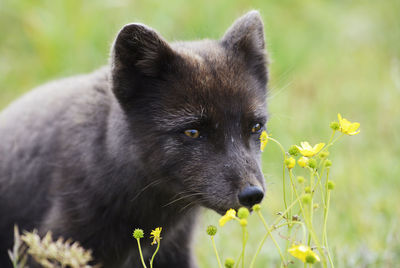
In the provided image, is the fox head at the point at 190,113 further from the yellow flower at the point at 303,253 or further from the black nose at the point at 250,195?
the yellow flower at the point at 303,253

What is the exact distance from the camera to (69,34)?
323 inches

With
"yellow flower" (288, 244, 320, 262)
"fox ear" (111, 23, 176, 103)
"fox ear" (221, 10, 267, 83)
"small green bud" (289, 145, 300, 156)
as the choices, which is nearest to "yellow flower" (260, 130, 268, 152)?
"small green bud" (289, 145, 300, 156)

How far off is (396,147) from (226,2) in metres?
3.73

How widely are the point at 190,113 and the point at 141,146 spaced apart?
46 cm

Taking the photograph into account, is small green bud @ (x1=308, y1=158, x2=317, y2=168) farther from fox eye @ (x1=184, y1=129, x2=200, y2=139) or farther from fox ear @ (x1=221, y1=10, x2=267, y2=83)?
fox ear @ (x1=221, y1=10, x2=267, y2=83)

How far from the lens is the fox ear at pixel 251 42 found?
4.45 metres

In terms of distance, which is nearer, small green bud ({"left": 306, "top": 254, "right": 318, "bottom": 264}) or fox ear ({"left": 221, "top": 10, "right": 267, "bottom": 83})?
small green bud ({"left": 306, "top": 254, "right": 318, "bottom": 264})

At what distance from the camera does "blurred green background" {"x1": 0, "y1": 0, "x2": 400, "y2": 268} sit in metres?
5.93

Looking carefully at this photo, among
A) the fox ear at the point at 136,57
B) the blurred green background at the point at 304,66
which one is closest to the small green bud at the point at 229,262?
the fox ear at the point at 136,57

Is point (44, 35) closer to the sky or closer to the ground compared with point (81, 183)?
closer to the sky

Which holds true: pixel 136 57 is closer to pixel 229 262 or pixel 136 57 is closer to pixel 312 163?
pixel 312 163

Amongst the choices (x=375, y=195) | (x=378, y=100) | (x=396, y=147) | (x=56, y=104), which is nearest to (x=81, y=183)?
(x=56, y=104)

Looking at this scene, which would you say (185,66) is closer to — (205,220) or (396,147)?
(205,220)

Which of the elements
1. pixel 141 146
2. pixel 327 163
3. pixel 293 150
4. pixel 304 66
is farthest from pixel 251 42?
pixel 304 66
